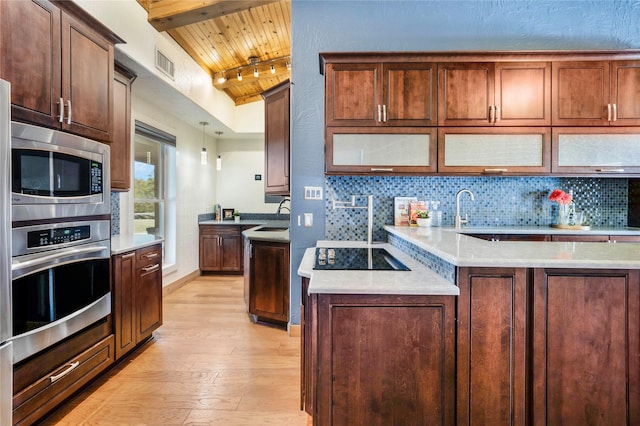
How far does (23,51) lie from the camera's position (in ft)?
5.47

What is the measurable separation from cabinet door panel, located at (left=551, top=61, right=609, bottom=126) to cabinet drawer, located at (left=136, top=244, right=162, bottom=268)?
3576 mm

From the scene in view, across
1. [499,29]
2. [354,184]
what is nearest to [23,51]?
[354,184]

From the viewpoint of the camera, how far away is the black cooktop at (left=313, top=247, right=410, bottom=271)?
167 cm

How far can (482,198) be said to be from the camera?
305 centimetres

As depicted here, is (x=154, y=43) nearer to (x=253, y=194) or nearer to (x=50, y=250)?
(x=50, y=250)

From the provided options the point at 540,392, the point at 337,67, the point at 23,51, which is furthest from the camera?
the point at 337,67

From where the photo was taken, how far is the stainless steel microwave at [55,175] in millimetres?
1612

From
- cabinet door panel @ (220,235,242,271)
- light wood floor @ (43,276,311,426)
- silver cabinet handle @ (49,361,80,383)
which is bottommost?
light wood floor @ (43,276,311,426)

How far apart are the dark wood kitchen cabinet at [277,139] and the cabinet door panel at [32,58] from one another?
171cm

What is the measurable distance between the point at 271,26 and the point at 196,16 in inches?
43.0

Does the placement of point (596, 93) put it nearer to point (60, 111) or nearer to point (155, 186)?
point (60, 111)

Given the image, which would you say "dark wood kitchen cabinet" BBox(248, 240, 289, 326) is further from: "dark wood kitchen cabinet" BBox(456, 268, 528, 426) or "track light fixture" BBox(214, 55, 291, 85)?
"track light fixture" BBox(214, 55, 291, 85)

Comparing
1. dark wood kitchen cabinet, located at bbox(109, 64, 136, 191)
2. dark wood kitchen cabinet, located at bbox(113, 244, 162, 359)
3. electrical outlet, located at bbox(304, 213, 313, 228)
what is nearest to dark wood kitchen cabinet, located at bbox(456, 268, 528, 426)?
electrical outlet, located at bbox(304, 213, 313, 228)

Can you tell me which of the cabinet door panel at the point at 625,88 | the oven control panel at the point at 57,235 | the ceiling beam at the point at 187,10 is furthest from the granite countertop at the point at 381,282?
the ceiling beam at the point at 187,10
